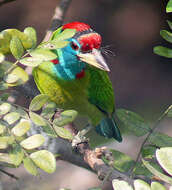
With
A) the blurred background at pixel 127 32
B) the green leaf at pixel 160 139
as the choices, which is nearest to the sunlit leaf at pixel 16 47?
the green leaf at pixel 160 139

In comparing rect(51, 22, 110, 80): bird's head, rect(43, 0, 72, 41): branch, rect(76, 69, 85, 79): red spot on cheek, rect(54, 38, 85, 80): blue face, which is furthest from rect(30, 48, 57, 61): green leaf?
rect(43, 0, 72, 41): branch

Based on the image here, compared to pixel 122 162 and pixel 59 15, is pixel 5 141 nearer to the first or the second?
pixel 122 162

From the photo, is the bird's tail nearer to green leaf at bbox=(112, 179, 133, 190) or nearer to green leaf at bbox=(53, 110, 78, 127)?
green leaf at bbox=(53, 110, 78, 127)

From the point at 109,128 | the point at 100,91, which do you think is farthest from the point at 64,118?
the point at 109,128

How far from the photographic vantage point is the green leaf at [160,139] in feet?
3.68

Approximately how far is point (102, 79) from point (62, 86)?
24cm

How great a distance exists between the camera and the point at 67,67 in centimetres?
179

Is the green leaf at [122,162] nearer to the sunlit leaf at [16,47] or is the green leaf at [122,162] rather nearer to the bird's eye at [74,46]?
the sunlit leaf at [16,47]

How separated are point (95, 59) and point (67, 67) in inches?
16.1

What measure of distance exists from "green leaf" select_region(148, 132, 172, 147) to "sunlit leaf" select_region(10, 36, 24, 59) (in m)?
0.49

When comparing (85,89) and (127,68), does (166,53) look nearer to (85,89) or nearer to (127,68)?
(85,89)

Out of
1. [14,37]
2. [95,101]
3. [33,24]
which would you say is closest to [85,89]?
[95,101]

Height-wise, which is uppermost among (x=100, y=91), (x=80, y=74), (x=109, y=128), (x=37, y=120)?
(x=37, y=120)

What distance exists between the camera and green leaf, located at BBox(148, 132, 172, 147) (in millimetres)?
1123
